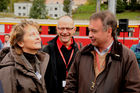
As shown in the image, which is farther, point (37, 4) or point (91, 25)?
point (37, 4)

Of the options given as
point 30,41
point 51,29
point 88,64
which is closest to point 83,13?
point 51,29

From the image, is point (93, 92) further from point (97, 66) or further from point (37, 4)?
point (37, 4)

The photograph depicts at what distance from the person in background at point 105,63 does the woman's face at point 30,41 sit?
0.60 metres

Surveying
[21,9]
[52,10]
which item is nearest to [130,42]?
[52,10]

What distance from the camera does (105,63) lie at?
7.53 feet

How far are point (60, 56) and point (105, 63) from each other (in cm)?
128

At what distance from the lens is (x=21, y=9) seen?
76.3 meters

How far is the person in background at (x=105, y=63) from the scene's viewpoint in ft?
7.16

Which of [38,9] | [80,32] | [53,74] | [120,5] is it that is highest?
[38,9]

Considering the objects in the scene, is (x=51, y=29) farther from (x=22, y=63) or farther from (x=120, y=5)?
(x=120, y=5)

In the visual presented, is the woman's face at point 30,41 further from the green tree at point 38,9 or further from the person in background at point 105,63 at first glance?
the green tree at point 38,9

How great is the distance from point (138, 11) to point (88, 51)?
5232 centimetres

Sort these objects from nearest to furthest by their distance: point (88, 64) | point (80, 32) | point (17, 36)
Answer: point (88, 64)
point (17, 36)
point (80, 32)

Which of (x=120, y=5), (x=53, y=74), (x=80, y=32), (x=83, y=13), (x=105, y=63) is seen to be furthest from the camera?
(x=83, y=13)
